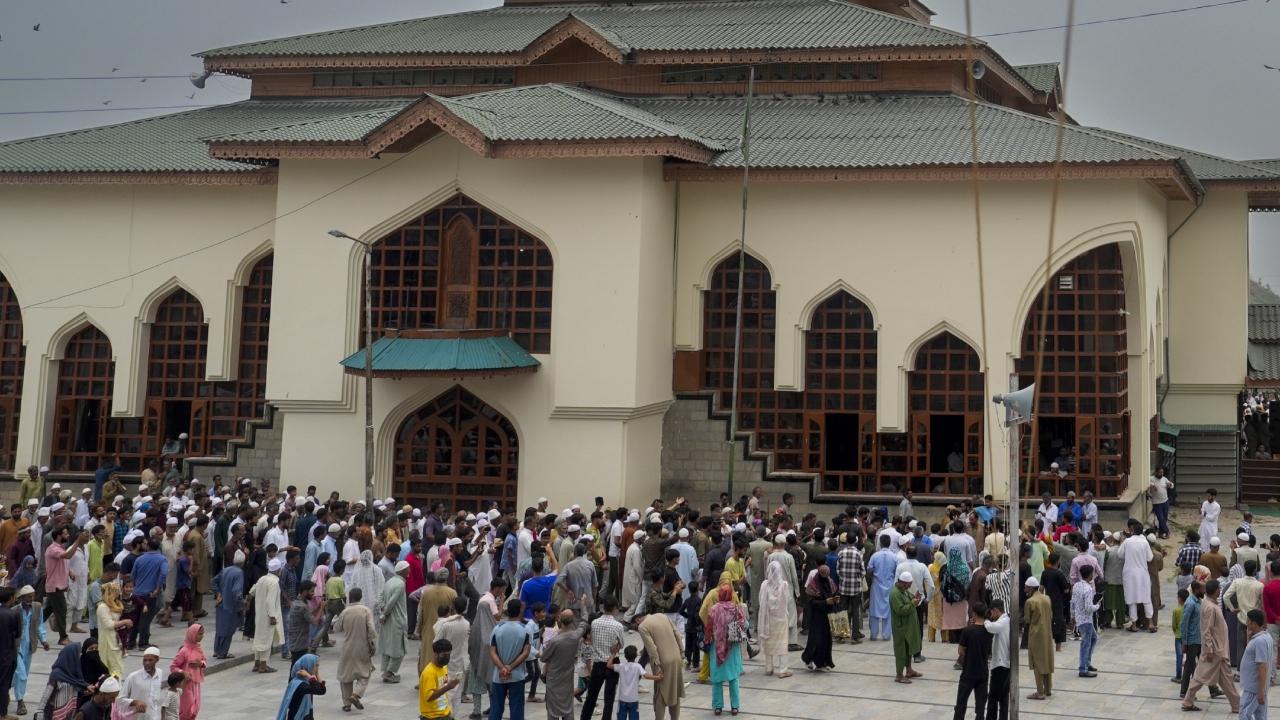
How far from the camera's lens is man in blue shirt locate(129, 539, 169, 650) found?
15234 mm

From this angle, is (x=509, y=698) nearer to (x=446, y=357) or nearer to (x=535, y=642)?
(x=535, y=642)

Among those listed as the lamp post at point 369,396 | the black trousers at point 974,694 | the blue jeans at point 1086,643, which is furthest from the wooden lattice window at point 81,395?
the black trousers at point 974,694

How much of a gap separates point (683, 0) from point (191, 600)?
19.1 metres

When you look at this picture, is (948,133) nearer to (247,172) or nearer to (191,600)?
Result: (247,172)

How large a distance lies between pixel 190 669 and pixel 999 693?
272 inches

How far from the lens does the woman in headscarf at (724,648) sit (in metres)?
13.1

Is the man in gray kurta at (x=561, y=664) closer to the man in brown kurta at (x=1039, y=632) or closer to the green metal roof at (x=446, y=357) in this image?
the man in brown kurta at (x=1039, y=632)

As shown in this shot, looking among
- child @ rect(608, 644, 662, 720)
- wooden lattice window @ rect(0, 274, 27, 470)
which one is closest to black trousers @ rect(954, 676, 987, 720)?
child @ rect(608, 644, 662, 720)

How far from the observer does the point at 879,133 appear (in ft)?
79.7

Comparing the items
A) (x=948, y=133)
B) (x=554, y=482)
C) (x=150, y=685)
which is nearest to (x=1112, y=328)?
(x=948, y=133)

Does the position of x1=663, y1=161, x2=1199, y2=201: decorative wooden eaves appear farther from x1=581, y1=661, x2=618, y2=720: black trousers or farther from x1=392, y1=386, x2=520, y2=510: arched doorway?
x1=581, y1=661, x2=618, y2=720: black trousers

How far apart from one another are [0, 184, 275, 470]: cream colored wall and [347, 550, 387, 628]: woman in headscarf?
12405mm

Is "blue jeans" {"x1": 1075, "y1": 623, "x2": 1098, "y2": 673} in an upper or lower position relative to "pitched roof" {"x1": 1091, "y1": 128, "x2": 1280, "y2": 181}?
lower

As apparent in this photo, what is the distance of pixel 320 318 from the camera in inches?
931
